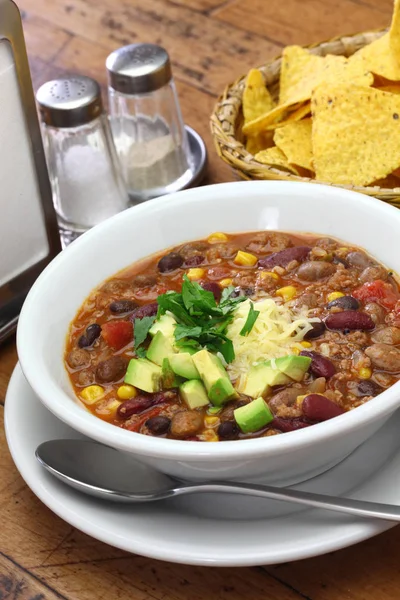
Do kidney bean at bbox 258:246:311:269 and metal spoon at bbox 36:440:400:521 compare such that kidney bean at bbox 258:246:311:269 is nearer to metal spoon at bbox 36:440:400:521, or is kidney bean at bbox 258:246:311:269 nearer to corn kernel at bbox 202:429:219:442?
corn kernel at bbox 202:429:219:442

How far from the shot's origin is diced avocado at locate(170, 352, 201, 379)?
2.34 meters

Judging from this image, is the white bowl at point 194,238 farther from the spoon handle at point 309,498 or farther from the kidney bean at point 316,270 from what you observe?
the kidney bean at point 316,270

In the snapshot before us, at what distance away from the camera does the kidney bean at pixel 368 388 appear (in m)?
2.34

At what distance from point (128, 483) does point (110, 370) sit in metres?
0.37

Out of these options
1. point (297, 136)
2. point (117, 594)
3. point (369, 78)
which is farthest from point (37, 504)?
point (369, 78)

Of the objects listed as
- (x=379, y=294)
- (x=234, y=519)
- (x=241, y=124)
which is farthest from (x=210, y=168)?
(x=234, y=519)

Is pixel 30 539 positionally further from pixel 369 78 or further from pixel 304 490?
pixel 369 78

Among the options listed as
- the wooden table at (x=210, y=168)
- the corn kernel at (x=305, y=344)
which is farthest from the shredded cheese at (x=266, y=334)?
the wooden table at (x=210, y=168)

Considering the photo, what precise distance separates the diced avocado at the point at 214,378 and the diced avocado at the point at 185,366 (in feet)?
Result: 0.05

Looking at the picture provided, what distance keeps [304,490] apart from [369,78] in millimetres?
1846

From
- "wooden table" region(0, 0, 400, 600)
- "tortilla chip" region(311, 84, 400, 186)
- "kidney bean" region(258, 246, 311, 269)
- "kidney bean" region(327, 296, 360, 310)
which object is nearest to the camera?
"wooden table" region(0, 0, 400, 600)

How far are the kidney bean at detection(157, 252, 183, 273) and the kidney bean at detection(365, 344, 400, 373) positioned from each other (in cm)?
76

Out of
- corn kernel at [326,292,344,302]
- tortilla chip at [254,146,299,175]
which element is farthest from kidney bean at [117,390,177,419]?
tortilla chip at [254,146,299,175]

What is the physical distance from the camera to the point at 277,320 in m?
2.54
